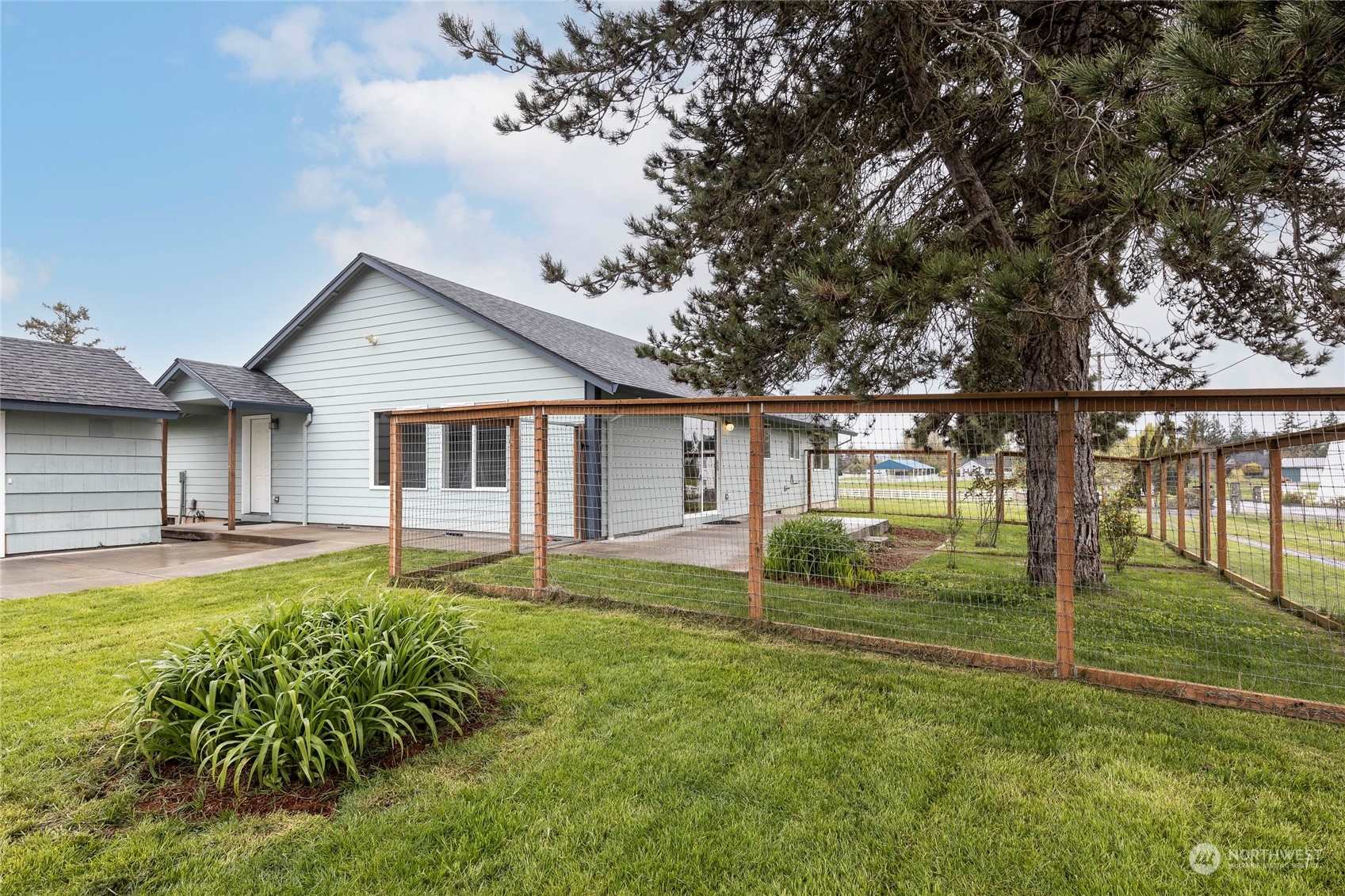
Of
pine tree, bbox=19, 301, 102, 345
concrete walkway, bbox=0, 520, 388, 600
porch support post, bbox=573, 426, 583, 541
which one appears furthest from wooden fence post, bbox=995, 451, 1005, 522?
pine tree, bbox=19, 301, 102, 345

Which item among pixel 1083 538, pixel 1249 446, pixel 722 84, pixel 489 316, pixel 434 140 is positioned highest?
pixel 434 140

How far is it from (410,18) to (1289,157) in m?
9.73

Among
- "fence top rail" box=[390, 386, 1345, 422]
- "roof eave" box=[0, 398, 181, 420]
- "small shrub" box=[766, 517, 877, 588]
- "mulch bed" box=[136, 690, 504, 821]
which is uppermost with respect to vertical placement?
"roof eave" box=[0, 398, 181, 420]

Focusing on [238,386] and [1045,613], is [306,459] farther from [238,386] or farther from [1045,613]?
[1045,613]

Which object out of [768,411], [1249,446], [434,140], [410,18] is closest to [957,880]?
[768,411]

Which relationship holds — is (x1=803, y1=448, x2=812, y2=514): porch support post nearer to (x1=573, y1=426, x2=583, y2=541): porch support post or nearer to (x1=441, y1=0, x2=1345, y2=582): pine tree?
(x1=441, y1=0, x2=1345, y2=582): pine tree

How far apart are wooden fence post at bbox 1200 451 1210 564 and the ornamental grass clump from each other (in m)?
8.18

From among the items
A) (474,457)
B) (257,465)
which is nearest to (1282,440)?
(474,457)

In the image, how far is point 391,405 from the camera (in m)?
10.8

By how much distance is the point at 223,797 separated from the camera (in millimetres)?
2361

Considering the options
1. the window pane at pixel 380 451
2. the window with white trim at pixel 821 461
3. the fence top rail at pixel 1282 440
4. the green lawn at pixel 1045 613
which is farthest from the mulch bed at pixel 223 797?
the window with white trim at pixel 821 461

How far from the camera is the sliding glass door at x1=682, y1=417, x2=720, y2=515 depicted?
1151cm

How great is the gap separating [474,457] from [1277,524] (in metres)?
9.90

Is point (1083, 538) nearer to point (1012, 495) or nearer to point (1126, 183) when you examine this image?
point (1126, 183)
